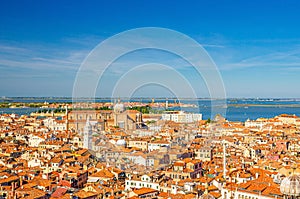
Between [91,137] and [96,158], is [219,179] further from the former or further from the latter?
[91,137]

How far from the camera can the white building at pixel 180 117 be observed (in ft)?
40.4

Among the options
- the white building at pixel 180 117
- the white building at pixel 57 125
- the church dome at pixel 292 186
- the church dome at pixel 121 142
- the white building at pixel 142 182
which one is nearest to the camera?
the church dome at pixel 292 186

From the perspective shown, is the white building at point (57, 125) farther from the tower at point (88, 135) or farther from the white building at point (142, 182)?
the white building at point (142, 182)

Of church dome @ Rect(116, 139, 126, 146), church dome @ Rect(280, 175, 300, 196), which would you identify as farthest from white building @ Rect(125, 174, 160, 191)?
church dome @ Rect(116, 139, 126, 146)

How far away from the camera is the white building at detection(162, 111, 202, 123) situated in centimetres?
1230

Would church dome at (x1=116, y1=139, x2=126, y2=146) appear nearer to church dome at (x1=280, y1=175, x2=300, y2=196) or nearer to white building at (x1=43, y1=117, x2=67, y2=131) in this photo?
church dome at (x1=280, y1=175, x2=300, y2=196)

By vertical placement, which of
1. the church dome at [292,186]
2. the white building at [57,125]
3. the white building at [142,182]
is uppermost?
the church dome at [292,186]

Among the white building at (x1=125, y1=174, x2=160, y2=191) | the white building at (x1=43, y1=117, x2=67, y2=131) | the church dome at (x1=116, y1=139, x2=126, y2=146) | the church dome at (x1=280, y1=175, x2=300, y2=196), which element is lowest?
the white building at (x1=43, y1=117, x2=67, y2=131)

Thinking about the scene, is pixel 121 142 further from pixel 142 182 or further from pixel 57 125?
pixel 57 125

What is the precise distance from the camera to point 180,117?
42.5 feet

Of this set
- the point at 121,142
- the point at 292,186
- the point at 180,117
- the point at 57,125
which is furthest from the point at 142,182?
the point at 57,125

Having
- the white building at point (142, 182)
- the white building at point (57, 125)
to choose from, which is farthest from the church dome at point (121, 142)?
the white building at point (57, 125)

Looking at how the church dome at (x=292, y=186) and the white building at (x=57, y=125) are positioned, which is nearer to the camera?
the church dome at (x=292, y=186)

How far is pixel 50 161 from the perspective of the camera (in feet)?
28.3
